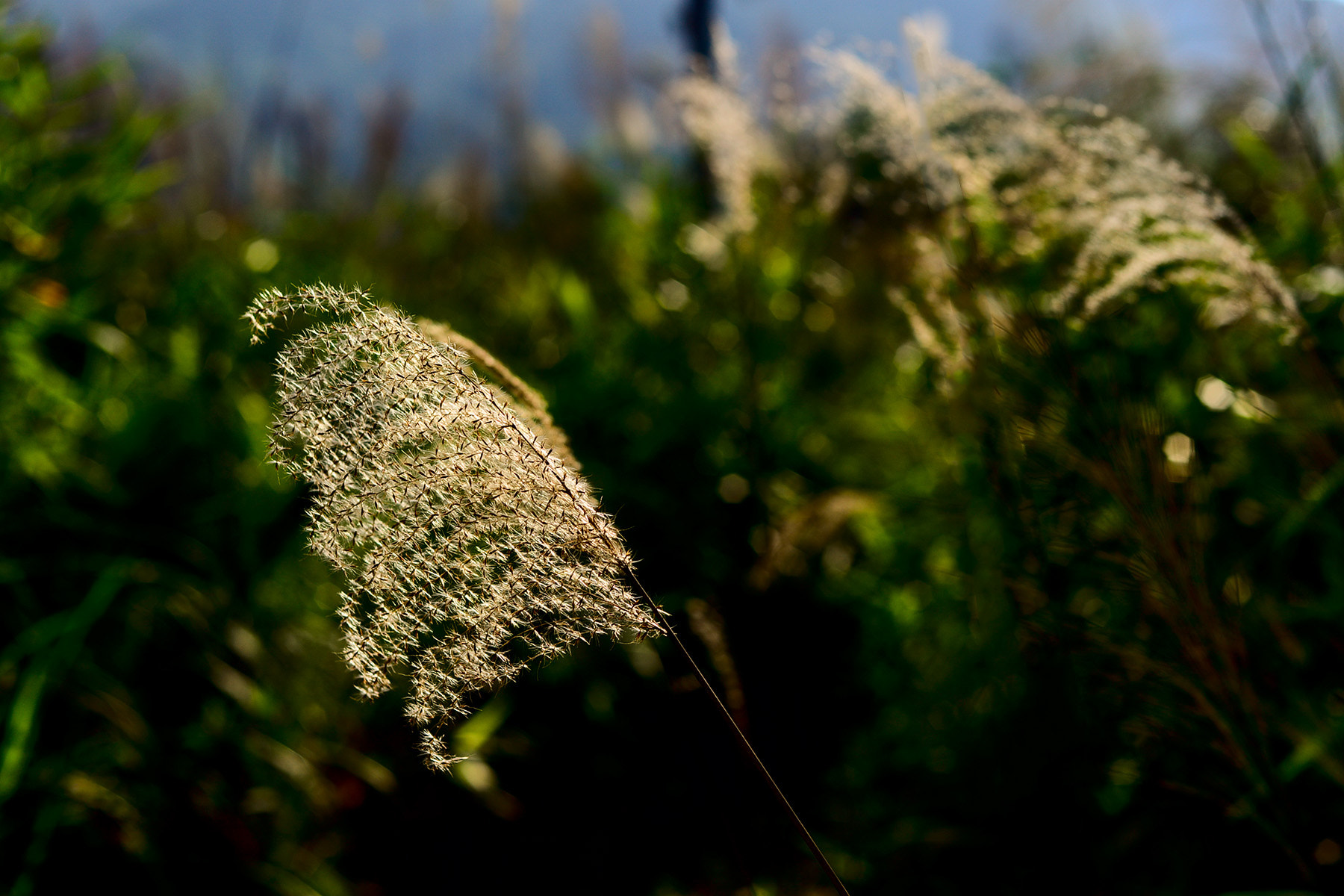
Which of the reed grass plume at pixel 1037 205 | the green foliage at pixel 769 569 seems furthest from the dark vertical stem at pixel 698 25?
the reed grass plume at pixel 1037 205

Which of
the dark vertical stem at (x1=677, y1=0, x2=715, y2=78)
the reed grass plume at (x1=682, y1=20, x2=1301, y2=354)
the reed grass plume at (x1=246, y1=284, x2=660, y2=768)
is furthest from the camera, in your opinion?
the dark vertical stem at (x1=677, y1=0, x2=715, y2=78)

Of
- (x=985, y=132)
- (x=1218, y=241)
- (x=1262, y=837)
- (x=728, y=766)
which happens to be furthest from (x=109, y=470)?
(x=1262, y=837)

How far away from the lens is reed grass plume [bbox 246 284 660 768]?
607 mm

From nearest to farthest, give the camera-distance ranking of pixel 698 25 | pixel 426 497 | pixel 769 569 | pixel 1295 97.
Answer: pixel 426 497
pixel 1295 97
pixel 769 569
pixel 698 25

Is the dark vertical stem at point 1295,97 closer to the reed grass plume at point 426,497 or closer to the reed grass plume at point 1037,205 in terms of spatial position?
the reed grass plume at point 1037,205

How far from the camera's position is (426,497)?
641 mm

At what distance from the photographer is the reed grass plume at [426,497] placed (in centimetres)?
61

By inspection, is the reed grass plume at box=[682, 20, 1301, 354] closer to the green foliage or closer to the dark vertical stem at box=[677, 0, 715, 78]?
the green foliage

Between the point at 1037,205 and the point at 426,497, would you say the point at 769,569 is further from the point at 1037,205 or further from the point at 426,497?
the point at 426,497

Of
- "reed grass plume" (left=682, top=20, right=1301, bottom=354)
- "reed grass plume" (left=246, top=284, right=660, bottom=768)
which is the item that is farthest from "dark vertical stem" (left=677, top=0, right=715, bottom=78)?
"reed grass plume" (left=246, top=284, right=660, bottom=768)

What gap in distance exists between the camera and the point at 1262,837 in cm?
146

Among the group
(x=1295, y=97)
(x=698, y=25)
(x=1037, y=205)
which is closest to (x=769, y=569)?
(x=1037, y=205)

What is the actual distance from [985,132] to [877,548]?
104cm

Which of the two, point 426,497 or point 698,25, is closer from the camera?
point 426,497
